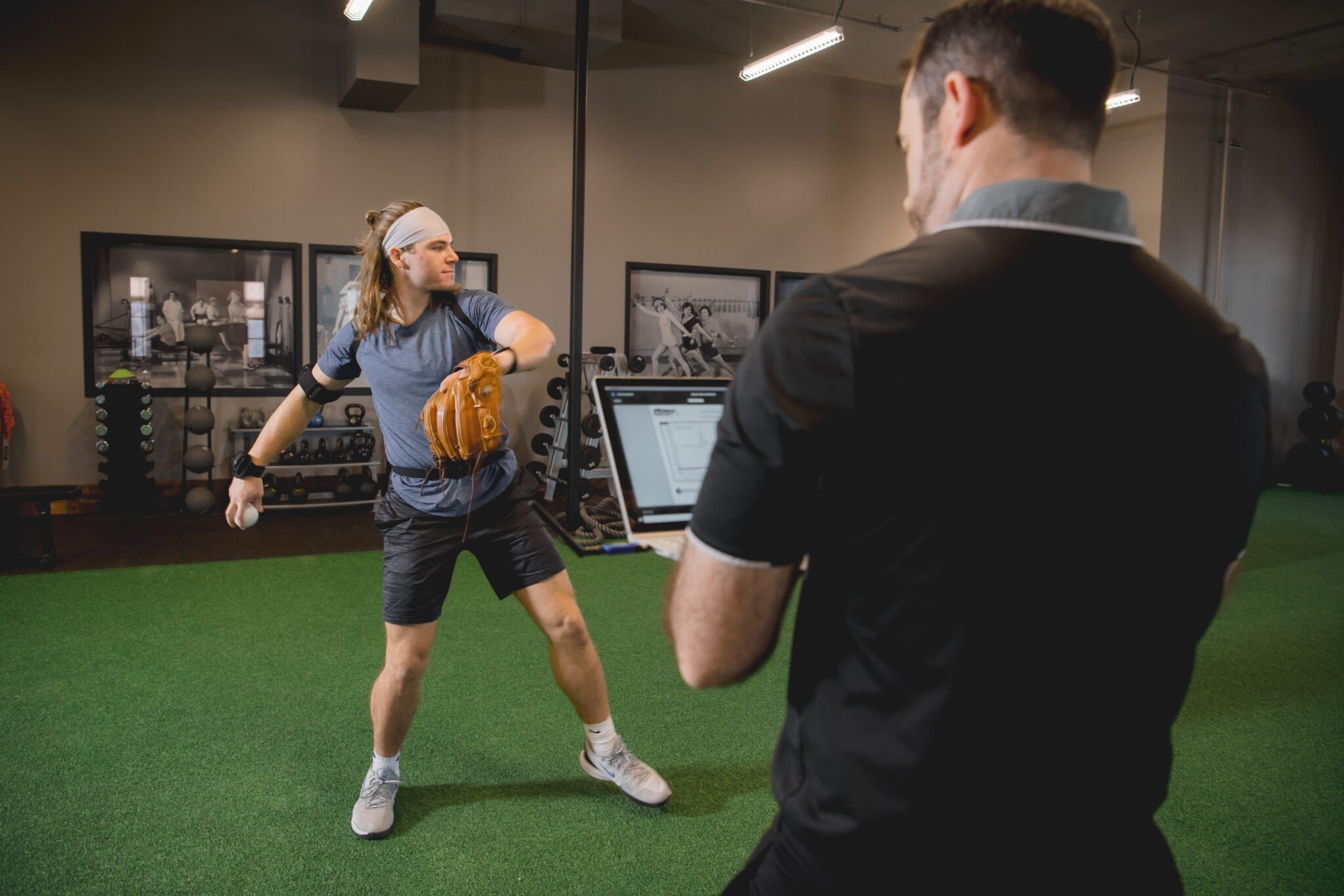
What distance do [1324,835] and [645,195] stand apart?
7084 mm

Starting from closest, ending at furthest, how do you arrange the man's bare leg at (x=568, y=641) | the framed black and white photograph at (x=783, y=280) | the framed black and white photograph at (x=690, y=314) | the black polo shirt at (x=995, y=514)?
the black polo shirt at (x=995, y=514), the man's bare leg at (x=568, y=641), the framed black and white photograph at (x=690, y=314), the framed black and white photograph at (x=783, y=280)

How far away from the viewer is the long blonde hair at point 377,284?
2.45m

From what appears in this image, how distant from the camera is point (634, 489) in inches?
63.1

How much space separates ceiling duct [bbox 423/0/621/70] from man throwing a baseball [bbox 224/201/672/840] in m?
4.74

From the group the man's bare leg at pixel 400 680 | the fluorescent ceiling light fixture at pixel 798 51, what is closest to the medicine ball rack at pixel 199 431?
the fluorescent ceiling light fixture at pixel 798 51

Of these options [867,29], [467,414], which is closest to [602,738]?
[467,414]

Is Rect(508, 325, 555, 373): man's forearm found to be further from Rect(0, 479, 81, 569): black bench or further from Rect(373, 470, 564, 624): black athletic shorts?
Rect(0, 479, 81, 569): black bench

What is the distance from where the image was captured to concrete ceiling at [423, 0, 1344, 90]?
6.78 metres

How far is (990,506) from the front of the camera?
27.8 inches

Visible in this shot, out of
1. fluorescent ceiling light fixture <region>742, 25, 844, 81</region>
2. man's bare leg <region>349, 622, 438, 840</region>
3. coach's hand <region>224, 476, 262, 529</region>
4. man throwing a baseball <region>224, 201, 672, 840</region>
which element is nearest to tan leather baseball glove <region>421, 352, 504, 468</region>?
man throwing a baseball <region>224, 201, 672, 840</region>

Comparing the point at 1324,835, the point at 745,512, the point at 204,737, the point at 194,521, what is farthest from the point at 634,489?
the point at 194,521

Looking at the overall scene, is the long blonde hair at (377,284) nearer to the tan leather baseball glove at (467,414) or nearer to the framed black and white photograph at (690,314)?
the tan leather baseball glove at (467,414)

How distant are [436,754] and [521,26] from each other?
5660 millimetres

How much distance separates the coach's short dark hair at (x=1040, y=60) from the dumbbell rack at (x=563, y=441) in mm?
6290
